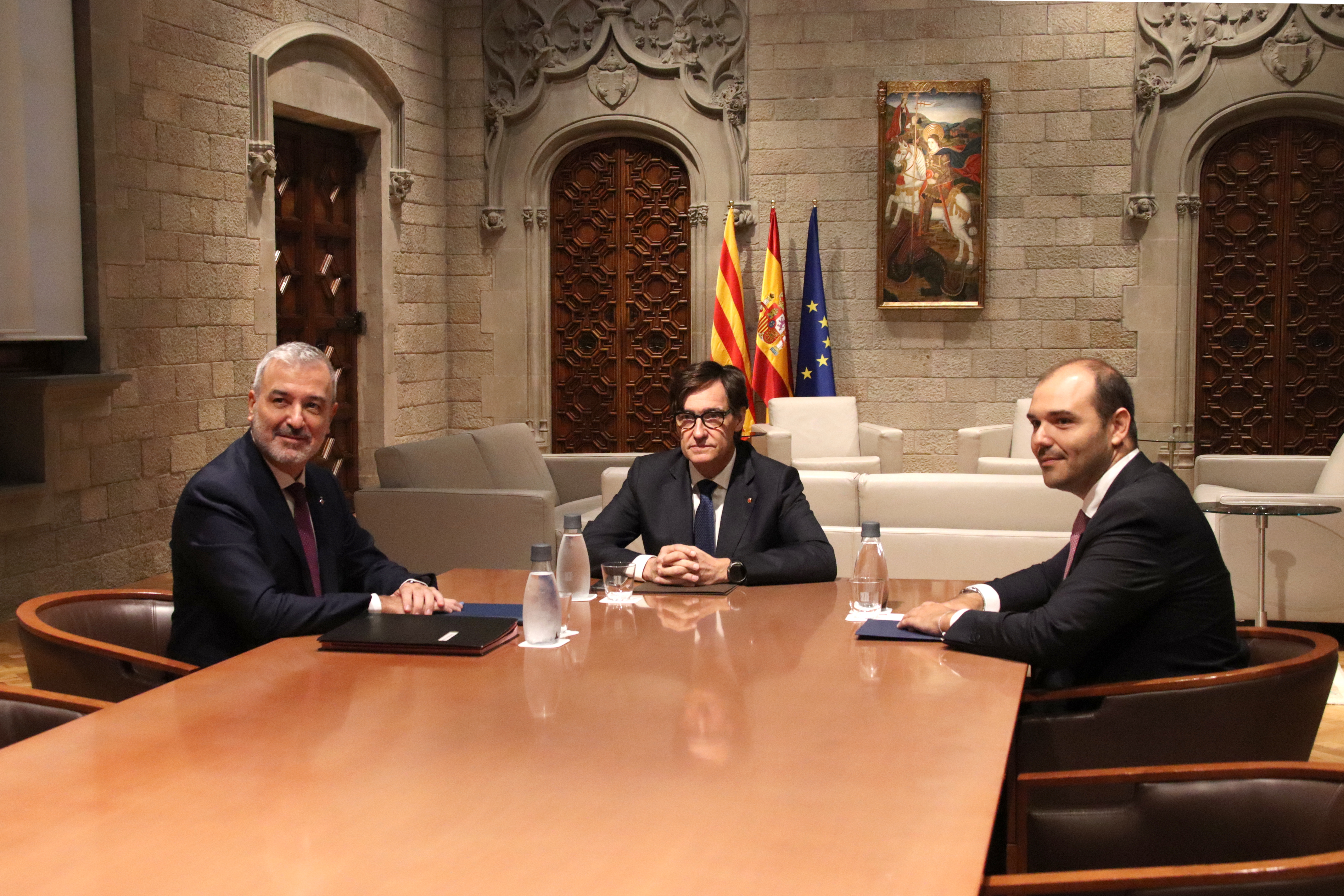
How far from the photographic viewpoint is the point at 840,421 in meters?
8.73

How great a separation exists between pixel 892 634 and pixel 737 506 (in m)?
0.94

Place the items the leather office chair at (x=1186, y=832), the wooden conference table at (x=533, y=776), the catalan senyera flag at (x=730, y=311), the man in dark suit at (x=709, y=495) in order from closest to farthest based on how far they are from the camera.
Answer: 1. the wooden conference table at (x=533, y=776)
2. the leather office chair at (x=1186, y=832)
3. the man in dark suit at (x=709, y=495)
4. the catalan senyera flag at (x=730, y=311)

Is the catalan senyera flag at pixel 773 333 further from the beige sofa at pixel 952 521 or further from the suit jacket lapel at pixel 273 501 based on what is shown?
the suit jacket lapel at pixel 273 501

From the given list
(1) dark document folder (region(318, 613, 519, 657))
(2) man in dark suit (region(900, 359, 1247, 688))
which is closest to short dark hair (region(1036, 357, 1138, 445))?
(2) man in dark suit (region(900, 359, 1247, 688))

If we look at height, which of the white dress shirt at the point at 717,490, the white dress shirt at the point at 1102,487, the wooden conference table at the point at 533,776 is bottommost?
the wooden conference table at the point at 533,776

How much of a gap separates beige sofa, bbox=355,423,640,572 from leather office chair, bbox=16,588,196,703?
2.88 meters

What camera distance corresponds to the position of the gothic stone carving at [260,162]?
724cm

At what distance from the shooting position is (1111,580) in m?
2.42

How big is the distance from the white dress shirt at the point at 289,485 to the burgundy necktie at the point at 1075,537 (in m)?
1.42

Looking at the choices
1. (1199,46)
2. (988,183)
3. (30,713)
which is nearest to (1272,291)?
(1199,46)

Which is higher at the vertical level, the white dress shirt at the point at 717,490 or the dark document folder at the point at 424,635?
the white dress shirt at the point at 717,490

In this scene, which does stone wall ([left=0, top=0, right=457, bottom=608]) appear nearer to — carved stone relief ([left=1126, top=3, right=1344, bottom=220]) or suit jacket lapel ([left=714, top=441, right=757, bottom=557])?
suit jacket lapel ([left=714, top=441, right=757, bottom=557])

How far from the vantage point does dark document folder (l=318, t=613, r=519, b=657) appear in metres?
2.38

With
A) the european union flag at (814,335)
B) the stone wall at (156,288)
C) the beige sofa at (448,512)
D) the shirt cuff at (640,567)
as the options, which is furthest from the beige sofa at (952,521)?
the european union flag at (814,335)
